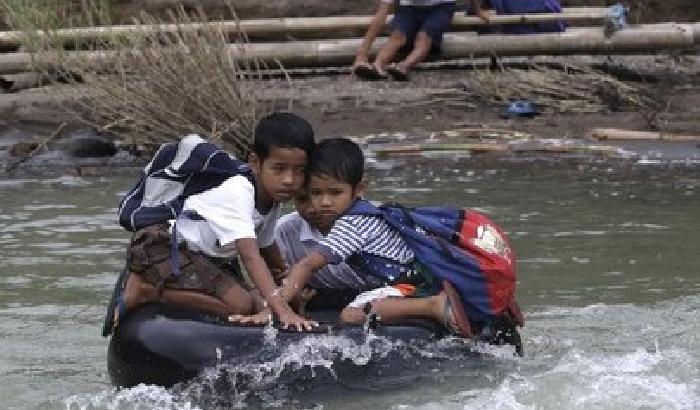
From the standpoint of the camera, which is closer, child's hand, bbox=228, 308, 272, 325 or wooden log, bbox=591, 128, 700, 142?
child's hand, bbox=228, 308, 272, 325

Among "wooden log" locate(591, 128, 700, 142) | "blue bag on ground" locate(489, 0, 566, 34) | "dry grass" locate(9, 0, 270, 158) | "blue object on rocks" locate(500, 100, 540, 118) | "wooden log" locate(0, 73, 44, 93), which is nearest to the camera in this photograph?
"dry grass" locate(9, 0, 270, 158)

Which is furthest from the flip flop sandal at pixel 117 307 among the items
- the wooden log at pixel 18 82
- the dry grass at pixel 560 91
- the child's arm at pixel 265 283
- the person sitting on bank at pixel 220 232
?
the wooden log at pixel 18 82

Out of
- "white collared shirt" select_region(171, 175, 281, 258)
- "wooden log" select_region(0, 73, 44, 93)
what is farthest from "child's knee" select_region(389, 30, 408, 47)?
"white collared shirt" select_region(171, 175, 281, 258)

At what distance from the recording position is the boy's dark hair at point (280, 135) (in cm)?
645

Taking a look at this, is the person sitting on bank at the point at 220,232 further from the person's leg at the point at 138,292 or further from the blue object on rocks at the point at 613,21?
the blue object on rocks at the point at 613,21

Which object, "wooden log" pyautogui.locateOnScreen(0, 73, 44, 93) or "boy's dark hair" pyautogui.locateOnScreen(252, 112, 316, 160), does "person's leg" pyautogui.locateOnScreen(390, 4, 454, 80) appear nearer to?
"wooden log" pyautogui.locateOnScreen(0, 73, 44, 93)

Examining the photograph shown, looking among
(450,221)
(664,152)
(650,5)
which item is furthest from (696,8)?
(450,221)

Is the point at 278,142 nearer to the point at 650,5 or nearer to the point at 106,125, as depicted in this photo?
the point at 106,125

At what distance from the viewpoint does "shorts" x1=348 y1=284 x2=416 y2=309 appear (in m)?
6.55

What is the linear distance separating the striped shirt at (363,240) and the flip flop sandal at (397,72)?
8.33 meters

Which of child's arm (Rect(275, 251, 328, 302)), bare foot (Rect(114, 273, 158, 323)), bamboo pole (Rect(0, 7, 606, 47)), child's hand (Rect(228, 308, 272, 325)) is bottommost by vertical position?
bamboo pole (Rect(0, 7, 606, 47))

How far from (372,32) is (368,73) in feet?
1.26

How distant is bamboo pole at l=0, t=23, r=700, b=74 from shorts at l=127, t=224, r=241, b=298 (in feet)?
28.1

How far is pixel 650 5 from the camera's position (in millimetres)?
17531
